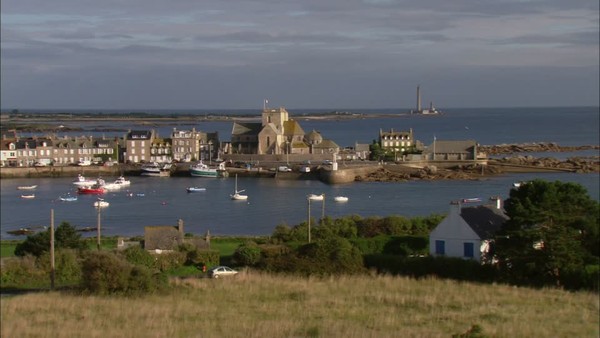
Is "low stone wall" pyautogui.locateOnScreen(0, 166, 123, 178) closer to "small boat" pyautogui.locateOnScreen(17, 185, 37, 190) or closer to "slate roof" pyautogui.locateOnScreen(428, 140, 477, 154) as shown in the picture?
"small boat" pyautogui.locateOnScreen(17, 185, 37, 190)

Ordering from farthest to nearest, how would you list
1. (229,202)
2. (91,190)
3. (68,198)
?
1. (91,190)
2. (68,198)
3. (229,202)

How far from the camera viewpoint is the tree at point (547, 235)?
503 inches

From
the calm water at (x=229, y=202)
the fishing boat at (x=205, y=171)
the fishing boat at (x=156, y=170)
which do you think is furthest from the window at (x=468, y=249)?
the fishing boat at (x=156, y=170)

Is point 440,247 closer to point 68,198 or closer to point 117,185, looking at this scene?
point 68,198

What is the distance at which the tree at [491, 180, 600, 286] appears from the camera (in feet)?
41.9

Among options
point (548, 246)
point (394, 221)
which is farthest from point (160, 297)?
point (394, 221)

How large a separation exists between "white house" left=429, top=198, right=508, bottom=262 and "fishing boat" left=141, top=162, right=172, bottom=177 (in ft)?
106

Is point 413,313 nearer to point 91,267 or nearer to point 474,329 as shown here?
point 474,329

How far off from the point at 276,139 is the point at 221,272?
118ft

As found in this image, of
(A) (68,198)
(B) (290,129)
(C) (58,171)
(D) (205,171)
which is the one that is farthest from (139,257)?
(B) (290,129)

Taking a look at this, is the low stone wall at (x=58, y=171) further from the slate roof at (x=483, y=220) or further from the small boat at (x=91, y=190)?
the slate roof at (x=483, y=220)

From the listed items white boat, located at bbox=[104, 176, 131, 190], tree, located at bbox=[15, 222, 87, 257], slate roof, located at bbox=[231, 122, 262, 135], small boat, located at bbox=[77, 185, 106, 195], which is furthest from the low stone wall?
tree, located at bbox=[15, 222, 87, 257]

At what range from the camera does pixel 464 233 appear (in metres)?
14.4

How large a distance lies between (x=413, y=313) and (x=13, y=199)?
26757 millimetres
